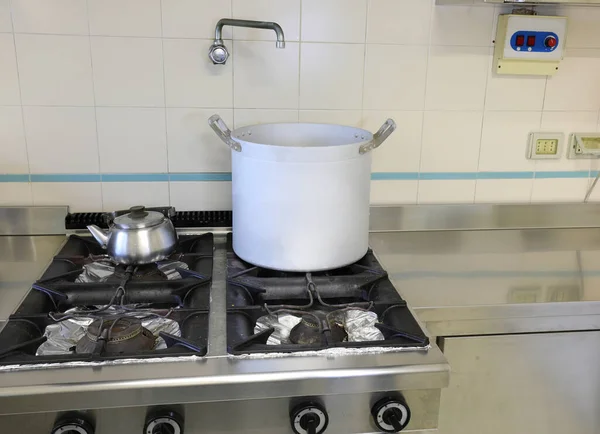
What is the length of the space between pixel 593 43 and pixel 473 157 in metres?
0.43

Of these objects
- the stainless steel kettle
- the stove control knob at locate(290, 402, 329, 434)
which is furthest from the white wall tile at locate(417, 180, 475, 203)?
the stove control knob at locate(290, 402, 329, 434)

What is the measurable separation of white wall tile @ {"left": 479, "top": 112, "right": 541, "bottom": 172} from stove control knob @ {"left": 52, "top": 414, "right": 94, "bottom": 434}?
46.3 inches

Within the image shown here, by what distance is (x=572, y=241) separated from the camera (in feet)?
4.96

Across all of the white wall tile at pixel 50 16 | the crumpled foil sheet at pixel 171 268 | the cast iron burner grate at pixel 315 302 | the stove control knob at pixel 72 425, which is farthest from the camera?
the white wall tile at pixel 50 16

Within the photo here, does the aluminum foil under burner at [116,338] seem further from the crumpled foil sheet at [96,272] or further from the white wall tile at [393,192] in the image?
the white wall tile at [393,192]

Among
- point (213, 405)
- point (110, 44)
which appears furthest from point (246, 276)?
point (110, 44)

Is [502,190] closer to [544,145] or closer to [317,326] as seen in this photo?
[544,145]

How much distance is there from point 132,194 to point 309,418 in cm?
81

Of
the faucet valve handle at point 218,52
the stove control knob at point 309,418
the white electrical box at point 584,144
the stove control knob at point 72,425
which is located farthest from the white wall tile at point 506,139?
the stove control knob at point 72,425

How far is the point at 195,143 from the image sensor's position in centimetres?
144

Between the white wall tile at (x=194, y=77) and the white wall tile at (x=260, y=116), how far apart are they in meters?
0.04

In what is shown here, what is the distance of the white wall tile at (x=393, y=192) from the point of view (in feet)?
5.05

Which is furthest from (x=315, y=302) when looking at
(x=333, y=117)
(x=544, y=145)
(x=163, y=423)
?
(x=544, y=145)

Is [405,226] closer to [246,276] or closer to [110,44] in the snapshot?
[246,276]
